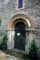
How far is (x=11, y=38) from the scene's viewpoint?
1392 centimetres

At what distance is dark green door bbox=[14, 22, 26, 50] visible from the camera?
13679 mm

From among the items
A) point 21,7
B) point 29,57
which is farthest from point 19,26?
point 29,57

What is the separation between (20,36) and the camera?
45.5 ft

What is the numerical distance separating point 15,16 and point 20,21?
536mm

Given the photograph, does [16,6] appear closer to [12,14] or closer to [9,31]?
[12,14]

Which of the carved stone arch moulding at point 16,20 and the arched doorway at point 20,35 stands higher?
the carved stone arch moulding at point 16,20

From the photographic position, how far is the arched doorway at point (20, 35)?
13656 mm

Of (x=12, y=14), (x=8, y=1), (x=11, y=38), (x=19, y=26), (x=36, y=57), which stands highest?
(x=8, y=1)

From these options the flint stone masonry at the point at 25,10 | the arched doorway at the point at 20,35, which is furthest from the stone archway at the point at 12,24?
the flint stone masonry at the point at 25,10

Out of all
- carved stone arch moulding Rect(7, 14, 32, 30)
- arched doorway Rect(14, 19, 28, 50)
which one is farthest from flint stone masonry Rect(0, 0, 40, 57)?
arched doorway Rect(14, 19, 28, 50)

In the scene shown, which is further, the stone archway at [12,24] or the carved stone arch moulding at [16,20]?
the stone archway at [12,24]

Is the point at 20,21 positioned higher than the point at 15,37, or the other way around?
the point at 20,21

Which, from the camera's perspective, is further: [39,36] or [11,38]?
[11,38]

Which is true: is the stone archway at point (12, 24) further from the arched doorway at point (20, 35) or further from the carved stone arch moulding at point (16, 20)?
the arched doorway at point (20, 35)
